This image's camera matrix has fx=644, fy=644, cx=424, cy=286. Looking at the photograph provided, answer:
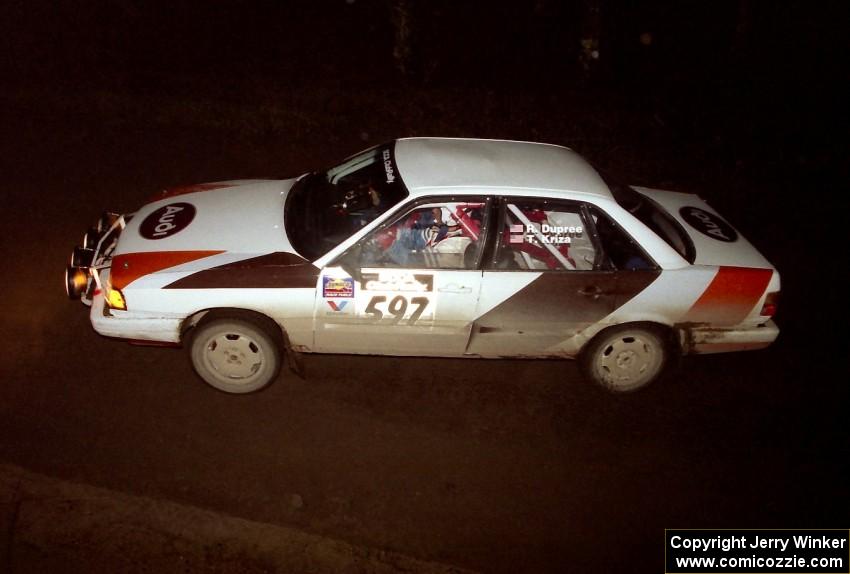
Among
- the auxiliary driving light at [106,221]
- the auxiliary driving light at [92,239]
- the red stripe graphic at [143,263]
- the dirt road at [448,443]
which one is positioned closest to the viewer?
the dirt road at [448,443]

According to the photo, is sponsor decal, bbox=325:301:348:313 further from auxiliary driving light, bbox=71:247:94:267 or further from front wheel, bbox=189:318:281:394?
auxiliary driving light, bbox=71:247:94:267

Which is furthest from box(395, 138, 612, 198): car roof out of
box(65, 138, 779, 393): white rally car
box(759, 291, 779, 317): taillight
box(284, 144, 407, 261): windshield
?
box(759, 291, 779, 317): taillight

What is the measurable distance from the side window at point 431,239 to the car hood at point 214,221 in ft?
2.08

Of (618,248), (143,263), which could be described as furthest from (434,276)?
(143,263)

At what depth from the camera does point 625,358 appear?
4742mm

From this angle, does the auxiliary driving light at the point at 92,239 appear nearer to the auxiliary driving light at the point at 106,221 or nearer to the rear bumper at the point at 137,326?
the auxiliary driving light at the point at 106,221

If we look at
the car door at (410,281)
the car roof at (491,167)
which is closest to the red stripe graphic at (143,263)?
the car door at (410,281)

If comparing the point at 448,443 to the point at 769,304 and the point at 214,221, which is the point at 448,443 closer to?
the point at 214,221

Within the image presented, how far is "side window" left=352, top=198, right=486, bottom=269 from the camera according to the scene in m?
4.18

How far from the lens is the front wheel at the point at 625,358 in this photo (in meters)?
4.62

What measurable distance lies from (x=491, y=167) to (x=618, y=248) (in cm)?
104

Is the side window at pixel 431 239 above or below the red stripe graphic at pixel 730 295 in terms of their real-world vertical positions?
above

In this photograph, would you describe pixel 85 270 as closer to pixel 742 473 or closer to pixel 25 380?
pixel 25 380

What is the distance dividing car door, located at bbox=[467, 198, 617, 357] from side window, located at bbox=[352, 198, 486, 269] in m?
0.16
